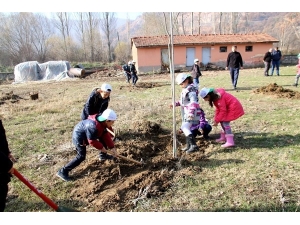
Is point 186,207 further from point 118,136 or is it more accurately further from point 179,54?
point 179,54

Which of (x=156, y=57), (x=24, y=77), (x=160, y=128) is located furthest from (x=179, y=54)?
(x=160, y=128)

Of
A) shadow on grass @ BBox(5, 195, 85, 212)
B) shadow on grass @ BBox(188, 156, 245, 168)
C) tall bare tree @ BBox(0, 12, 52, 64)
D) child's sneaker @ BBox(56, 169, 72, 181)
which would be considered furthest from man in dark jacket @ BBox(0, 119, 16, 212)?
tall bare tree @ BBox(0, 12, 52, 64)

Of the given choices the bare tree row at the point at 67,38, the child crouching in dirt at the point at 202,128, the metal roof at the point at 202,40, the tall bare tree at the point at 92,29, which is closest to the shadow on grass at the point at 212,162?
the child crouching in dirt at the point at 202,128

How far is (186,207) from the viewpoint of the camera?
3119mm

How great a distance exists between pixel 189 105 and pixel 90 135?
186cm

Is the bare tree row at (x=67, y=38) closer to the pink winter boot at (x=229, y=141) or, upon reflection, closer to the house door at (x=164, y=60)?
the house door at (x=164, y=60)

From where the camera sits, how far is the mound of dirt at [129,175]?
330 centimetres

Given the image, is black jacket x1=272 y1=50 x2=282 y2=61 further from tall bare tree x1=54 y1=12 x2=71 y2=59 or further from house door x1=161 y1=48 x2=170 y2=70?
tall bare tree x1=54 y1=12 x2=71 y2=59

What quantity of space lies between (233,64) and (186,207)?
7.92 metres

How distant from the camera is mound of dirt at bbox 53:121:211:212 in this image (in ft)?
10.8

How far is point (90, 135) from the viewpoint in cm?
353

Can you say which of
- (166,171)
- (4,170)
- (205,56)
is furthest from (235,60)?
(205,56)

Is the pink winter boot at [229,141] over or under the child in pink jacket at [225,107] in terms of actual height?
under

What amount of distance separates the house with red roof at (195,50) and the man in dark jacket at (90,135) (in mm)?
19938
